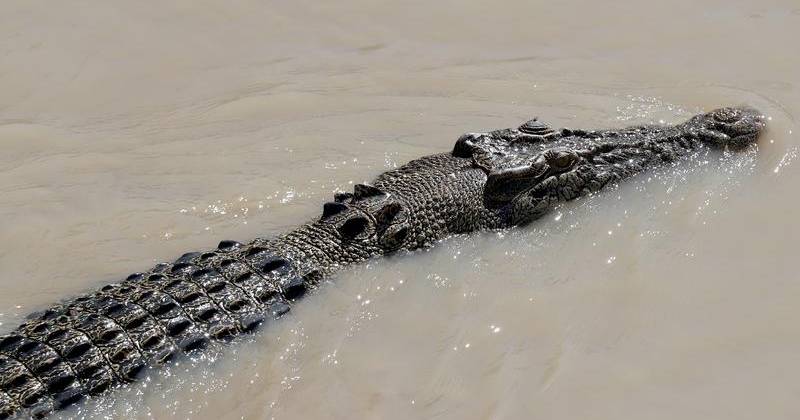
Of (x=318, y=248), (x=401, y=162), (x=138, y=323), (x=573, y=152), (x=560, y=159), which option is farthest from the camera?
(x=401, y=162)

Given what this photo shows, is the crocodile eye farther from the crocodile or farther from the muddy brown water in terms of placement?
the muddy brown water

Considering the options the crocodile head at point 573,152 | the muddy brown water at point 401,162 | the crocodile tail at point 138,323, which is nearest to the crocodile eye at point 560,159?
the crocodile head at point 573,152

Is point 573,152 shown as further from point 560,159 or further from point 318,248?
point 318,248

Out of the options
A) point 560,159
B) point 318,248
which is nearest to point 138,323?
point 318,248

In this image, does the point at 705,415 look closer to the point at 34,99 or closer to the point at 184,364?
the point at 184,364

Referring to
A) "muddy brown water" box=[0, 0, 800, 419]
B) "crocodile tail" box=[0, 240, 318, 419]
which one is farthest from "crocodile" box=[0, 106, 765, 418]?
"muddy brown water" box=[0, 0, 800, 419]

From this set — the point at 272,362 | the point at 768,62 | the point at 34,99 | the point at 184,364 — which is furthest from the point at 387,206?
the point at 768,62
